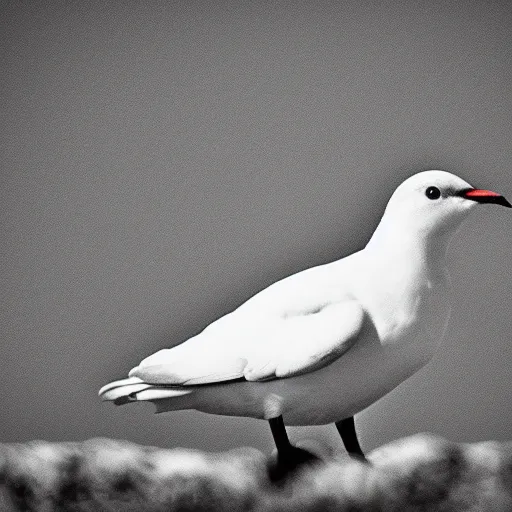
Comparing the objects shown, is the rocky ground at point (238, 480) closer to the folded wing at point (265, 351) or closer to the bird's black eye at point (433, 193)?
the folded wing at point (265, 351)

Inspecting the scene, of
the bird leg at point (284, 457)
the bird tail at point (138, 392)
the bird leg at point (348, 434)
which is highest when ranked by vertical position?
the bird tail at point (138, 392)

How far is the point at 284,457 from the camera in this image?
32.6 inches

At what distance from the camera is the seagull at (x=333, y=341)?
0.82m

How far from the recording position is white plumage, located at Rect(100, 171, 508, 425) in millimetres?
817

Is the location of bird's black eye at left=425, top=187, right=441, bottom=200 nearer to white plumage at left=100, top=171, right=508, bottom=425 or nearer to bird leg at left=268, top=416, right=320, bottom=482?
white plumage at left=100, top=171, right=508, bottom=425

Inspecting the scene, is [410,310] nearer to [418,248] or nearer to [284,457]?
[418,248]

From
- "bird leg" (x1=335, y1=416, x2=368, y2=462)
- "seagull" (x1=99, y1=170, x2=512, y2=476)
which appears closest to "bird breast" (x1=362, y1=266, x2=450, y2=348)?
"seagull" (x1=99, y1=170, x2=512, y2=476)

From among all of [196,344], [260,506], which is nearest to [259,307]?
[196,344]

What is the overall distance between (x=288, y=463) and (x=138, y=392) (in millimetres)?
138

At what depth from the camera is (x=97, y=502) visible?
2.59 ft

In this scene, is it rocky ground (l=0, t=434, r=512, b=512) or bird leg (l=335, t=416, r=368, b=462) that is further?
bird leg (l=335, t=416, r=368, b=462)

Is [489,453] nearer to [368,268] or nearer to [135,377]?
[368,268]

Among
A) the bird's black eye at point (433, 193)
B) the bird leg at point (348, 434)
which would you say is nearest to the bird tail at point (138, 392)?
the bird leg at point (348, 434)

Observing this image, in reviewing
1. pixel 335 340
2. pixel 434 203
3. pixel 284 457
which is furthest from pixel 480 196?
pixel 284 457
